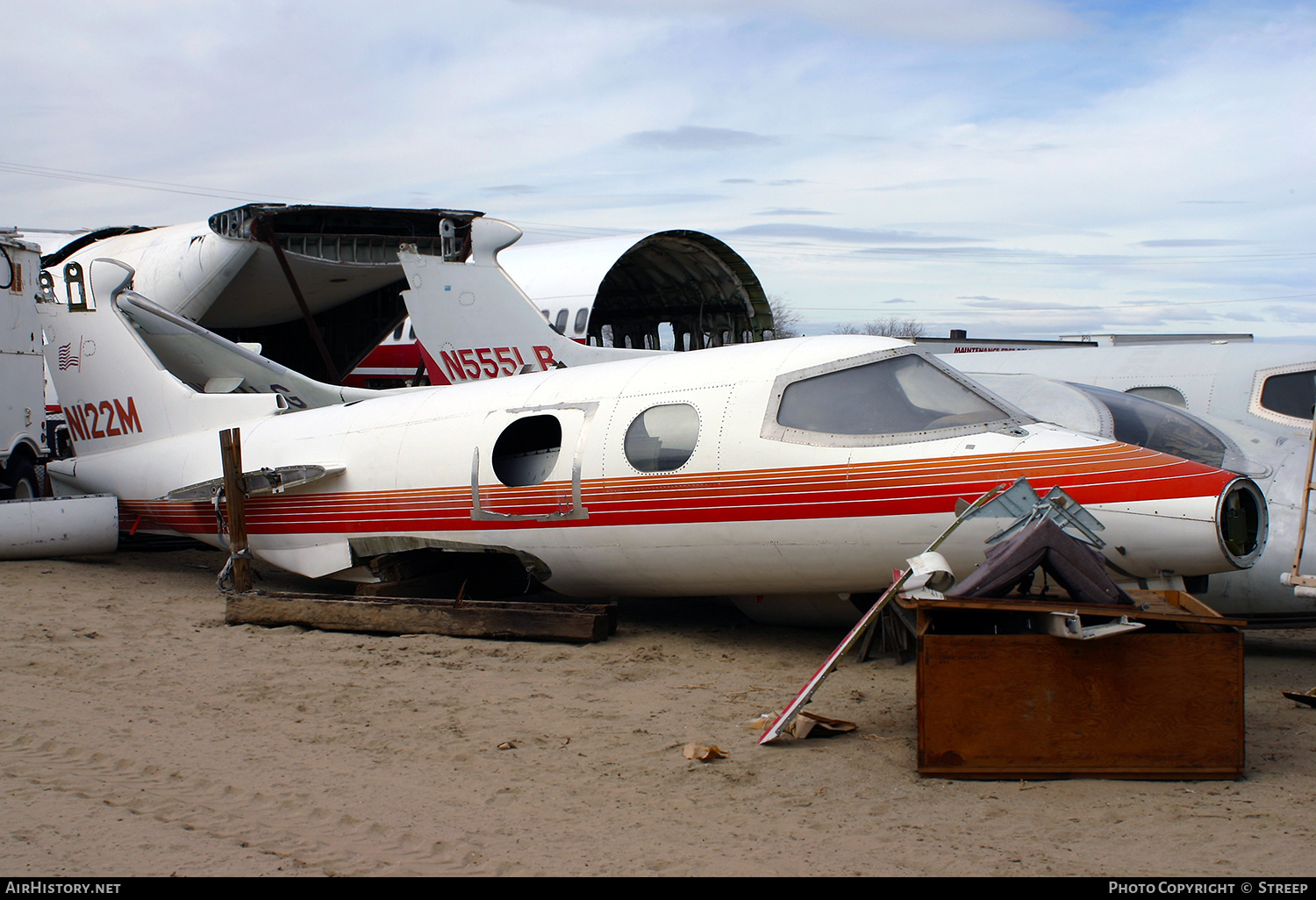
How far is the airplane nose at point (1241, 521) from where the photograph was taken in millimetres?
6098

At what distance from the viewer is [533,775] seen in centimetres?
538

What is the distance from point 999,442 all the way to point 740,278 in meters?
13.9

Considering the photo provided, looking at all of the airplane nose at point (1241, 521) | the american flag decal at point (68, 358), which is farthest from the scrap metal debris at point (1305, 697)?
the american flag decal at point (68, 358)

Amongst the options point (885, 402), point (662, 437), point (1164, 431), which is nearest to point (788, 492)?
point (885, 402)

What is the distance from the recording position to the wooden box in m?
5.11

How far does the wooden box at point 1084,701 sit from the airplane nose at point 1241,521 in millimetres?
1114

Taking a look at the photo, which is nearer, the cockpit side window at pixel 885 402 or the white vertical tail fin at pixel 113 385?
the cockpit side window at pixel 885 402

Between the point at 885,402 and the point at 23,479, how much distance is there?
10005mm

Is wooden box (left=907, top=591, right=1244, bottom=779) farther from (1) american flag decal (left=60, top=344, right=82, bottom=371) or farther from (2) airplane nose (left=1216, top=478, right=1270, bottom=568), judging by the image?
(1) american flag decal (left=60, top=344, right=82, bottom=371)

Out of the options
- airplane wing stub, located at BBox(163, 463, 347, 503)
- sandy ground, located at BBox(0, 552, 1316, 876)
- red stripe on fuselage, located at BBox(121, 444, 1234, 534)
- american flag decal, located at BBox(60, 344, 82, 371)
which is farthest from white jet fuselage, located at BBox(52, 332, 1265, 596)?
american flag decal, located at BBox(60, 344, 82, 371)

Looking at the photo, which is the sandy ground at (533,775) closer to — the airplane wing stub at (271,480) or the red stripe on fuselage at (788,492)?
the red stripe on fuselage at (788,492)

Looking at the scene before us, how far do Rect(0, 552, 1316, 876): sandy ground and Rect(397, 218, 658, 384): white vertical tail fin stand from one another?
5.80 metres
